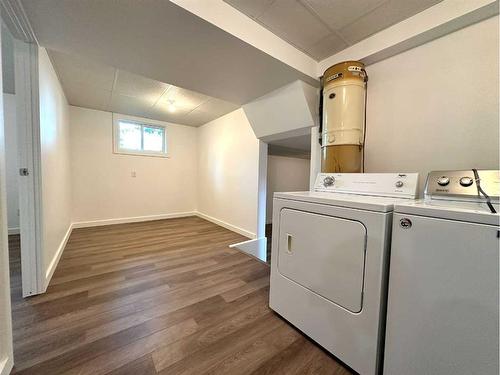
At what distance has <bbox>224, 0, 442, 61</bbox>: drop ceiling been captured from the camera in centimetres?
130

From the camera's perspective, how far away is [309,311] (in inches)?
46.2

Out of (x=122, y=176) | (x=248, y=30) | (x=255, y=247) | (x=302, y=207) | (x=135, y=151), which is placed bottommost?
(x=255, y=247)

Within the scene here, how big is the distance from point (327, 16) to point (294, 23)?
0.23m

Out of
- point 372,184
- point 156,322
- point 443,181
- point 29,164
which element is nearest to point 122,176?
point 29,164

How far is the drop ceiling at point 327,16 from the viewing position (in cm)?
130

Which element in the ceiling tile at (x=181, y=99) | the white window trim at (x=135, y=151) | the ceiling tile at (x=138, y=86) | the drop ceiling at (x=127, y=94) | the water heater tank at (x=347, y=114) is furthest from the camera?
the white window trim at (x=135, y=151)

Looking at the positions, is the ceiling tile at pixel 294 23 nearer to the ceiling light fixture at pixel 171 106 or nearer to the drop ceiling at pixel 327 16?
the drop ceiling at pixel 327 16

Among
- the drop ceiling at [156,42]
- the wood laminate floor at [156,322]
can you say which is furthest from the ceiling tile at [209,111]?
the wood laminate floor at [156,322]

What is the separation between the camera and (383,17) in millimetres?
1395

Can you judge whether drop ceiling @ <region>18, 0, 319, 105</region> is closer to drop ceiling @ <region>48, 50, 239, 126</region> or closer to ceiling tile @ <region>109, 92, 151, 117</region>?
drop ceiling @ <region>48, 50, 239, 126</region>

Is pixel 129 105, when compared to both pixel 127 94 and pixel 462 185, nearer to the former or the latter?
pixel 127 94

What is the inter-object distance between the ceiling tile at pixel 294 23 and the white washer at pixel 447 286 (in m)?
1.40

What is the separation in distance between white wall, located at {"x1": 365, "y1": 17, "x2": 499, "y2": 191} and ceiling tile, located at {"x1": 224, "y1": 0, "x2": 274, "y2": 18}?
1058mm

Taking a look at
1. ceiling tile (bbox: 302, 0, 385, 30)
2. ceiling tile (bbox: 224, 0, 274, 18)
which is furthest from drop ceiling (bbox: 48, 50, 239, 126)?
ceiling tile (bbox: 302, 0, 385, 30)
